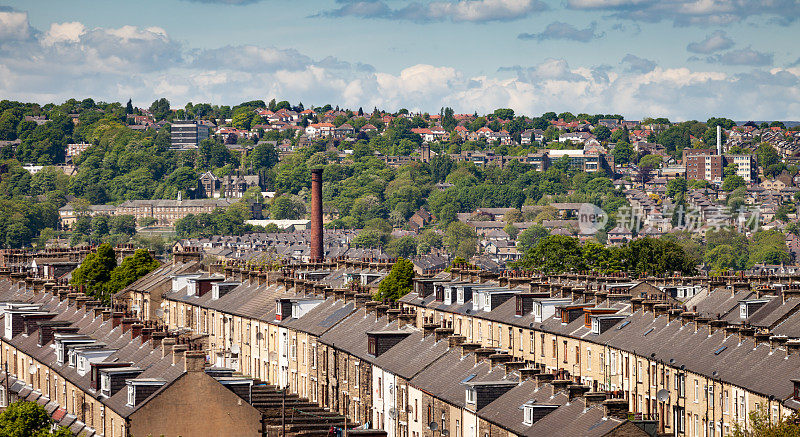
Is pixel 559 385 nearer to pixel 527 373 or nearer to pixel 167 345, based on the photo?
pixel 527 373

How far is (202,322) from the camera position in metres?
84.2

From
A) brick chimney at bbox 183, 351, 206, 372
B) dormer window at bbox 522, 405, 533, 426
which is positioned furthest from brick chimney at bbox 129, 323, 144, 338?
dormer window at bbox 522, 405, 533, 426

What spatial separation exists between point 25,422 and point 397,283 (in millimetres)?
42072

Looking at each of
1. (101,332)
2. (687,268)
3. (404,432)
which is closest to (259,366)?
(101,332)

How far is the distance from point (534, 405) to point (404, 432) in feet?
38.9

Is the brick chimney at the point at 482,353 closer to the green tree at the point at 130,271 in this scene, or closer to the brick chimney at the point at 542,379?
the brick chimney at the point at 542,379

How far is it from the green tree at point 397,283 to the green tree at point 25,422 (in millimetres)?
38293

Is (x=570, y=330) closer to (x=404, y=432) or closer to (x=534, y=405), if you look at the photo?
(x=404, y=432)

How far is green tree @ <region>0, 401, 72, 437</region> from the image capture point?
49906 millimetres

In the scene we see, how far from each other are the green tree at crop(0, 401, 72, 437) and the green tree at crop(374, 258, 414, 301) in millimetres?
38293

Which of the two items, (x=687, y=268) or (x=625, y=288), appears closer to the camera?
(x=625, y=288)

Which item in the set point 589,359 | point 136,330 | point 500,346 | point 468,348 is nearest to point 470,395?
point 468,348

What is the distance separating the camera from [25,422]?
166 ft

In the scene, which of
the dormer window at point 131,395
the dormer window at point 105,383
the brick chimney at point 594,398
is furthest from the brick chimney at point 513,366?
the dormer window at point 105,383
